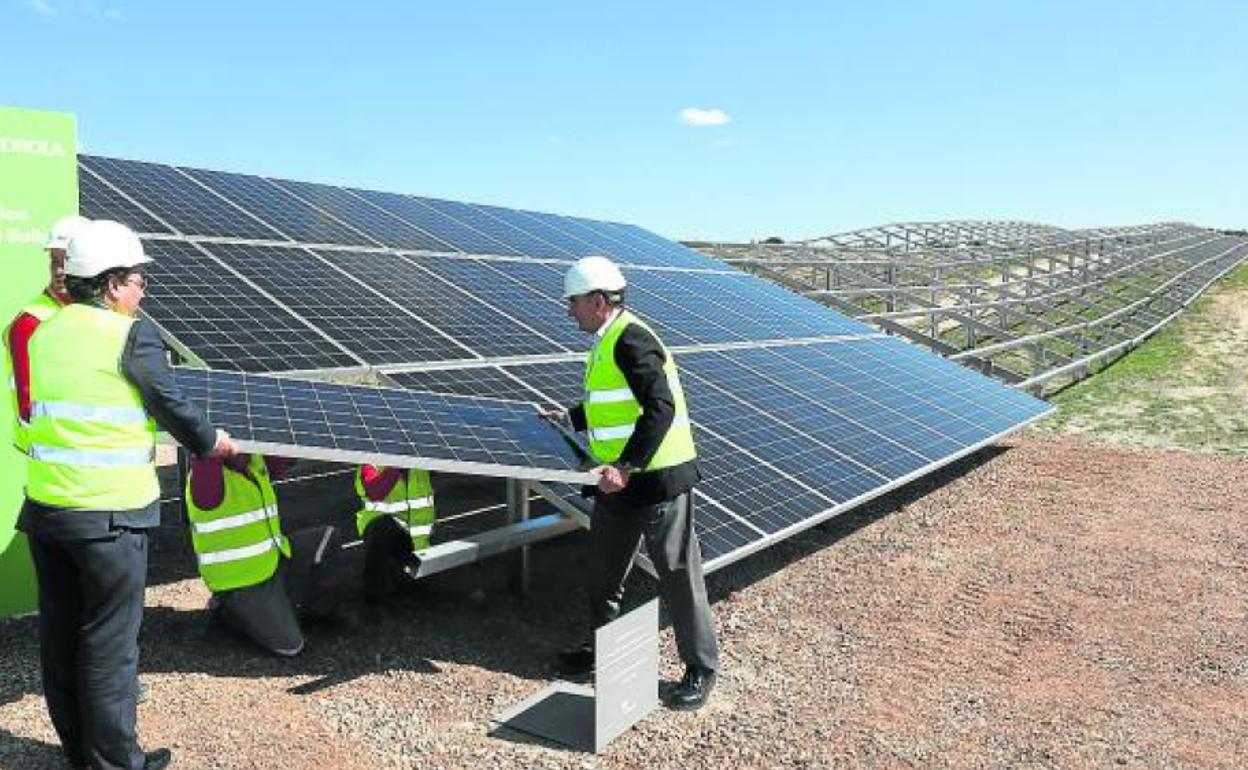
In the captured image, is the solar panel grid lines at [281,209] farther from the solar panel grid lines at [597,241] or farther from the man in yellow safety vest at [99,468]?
the man in yellow safety vest at [99,468]

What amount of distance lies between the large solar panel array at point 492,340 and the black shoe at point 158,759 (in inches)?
63.3

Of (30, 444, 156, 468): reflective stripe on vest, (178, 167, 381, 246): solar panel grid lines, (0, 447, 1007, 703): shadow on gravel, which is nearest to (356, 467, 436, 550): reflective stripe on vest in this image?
(0, 447, 1007, 703): shadow on gravel

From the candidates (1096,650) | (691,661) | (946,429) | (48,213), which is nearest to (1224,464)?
(946,429)

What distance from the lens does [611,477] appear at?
4.84 metres

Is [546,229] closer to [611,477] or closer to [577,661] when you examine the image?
[577,661]

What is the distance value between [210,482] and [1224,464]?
482 inches

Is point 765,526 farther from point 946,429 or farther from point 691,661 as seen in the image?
point 946,429

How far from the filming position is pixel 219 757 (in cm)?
455

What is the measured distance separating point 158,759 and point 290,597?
1742mm

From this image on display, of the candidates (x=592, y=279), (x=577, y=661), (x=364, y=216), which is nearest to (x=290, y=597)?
(x=577, y=661)

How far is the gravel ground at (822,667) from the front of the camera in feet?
15.8

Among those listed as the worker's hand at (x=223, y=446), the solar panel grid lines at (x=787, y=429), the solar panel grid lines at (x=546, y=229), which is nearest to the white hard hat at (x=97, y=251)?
the worker's hand at (x=223, y=446)

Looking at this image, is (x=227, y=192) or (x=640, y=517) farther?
(x=227, y=192)

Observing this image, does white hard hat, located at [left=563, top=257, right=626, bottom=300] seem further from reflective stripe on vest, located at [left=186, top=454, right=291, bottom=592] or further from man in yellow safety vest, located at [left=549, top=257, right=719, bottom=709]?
reflective stripe on vest, located at [left=186, top=454, right=291, bottom=592]
